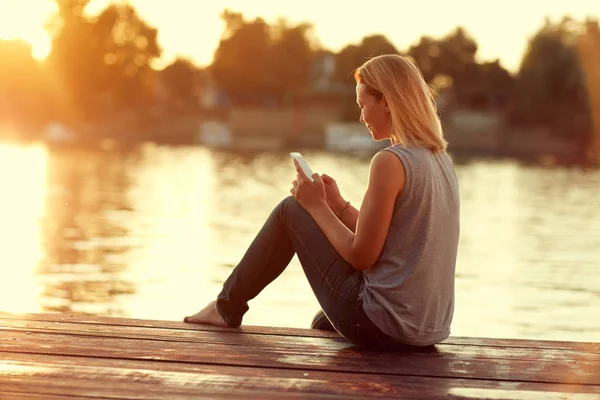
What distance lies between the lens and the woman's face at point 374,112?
3336 mm

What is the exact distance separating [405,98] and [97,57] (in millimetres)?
72948

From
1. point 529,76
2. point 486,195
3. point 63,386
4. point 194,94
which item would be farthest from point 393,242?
point 194,94

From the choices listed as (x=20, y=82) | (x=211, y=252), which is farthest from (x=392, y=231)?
(x=20, y=82)

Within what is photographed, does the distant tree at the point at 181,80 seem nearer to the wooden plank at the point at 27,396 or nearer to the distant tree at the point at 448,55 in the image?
the distant tree at the point at 448,55

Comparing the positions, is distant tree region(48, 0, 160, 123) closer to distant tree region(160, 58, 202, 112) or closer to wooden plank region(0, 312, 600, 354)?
distant tree region(160, 58, 202, 112)

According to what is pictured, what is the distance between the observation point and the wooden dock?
9.61 feet

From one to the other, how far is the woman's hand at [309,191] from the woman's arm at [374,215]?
5.7 inches

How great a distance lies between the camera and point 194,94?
8788cm

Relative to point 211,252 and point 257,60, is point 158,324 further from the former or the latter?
point 257,60

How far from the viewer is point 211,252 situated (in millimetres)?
12969

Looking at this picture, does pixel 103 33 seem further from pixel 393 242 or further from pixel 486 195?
pixel 393 242

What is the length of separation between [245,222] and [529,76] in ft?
152

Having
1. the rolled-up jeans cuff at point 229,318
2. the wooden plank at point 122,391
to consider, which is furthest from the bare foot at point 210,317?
the wooden plank at point 122,391

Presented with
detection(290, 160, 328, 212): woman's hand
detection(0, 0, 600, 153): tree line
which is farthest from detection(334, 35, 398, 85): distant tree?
detection(290, 160, 328, 212): woman's hand
